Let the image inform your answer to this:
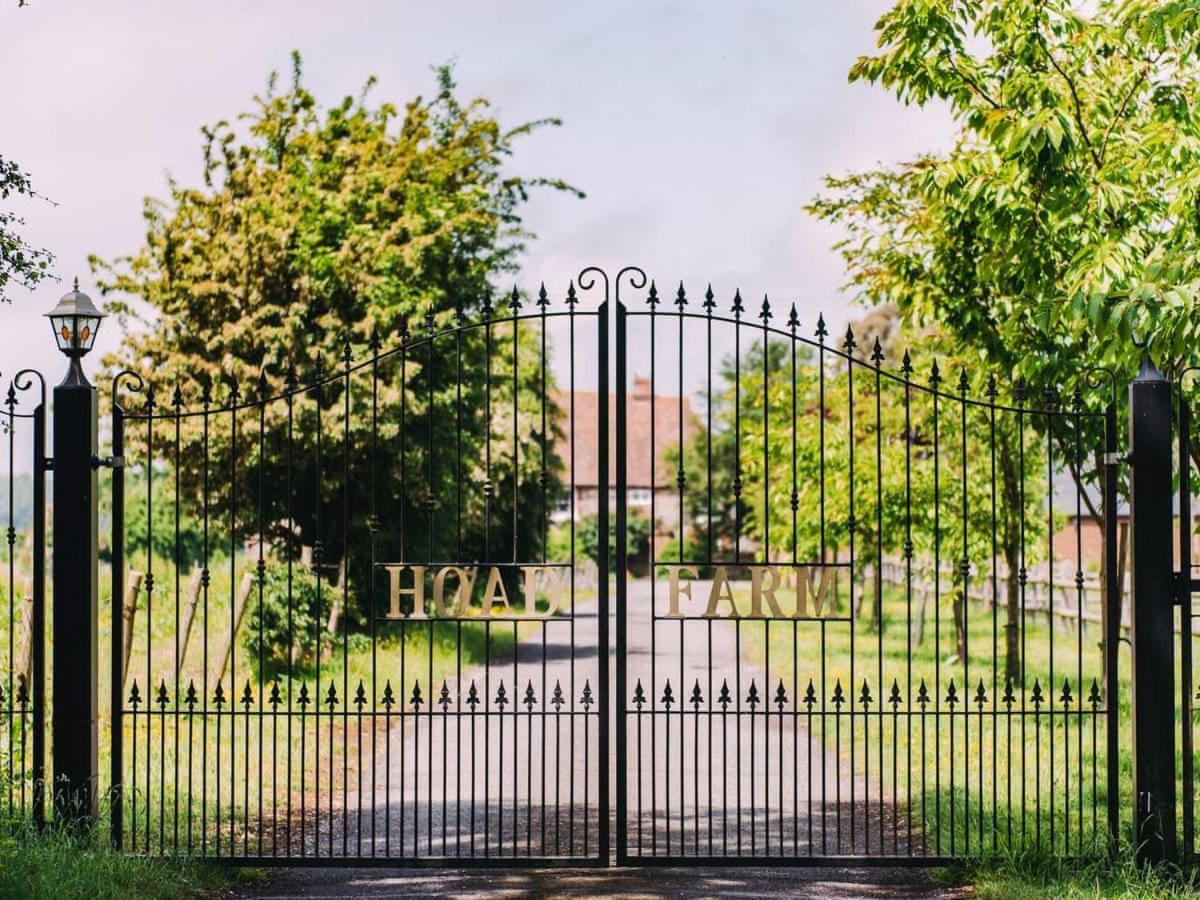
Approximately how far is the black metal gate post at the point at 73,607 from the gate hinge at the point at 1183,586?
6120 mm

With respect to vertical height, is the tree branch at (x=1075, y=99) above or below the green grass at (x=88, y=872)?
above

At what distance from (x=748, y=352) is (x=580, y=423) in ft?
27.9

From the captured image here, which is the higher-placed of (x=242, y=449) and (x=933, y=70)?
(x=933, y=70)

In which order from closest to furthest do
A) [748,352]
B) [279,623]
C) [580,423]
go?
[279,623], [748,352], [580,423]

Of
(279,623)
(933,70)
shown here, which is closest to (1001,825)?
(933,70)

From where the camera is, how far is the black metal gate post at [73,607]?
26.4 ft

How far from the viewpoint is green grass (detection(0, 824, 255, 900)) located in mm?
7113

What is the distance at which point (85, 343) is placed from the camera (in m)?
8.16

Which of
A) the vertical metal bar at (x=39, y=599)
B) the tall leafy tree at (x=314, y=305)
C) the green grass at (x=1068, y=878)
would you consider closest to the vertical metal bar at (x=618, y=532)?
the green grass at (x=1068, y=878)

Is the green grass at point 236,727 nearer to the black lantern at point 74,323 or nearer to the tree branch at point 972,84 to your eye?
the black lantern at point 74,323

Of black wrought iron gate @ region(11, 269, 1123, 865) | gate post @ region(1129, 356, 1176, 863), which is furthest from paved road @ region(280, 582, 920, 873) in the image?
gate post @ region(1129, 356, 1176, 863)

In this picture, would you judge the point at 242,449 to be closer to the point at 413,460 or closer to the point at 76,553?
the point at 413,460

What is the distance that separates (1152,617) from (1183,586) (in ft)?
0.79

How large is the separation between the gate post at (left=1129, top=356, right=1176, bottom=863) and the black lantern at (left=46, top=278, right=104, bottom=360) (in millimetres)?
5961
